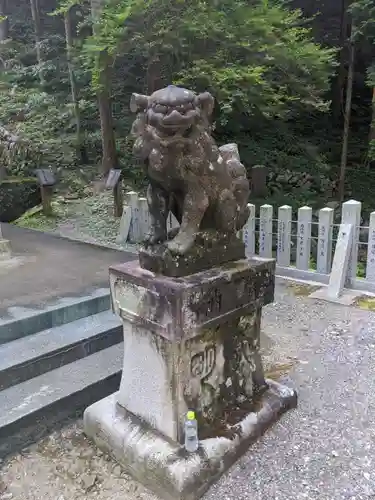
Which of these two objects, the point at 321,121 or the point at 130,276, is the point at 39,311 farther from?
the point at 321,121

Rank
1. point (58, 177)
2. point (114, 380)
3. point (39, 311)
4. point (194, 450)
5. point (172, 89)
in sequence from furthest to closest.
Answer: point (58, 177), point (39, 311), point (114, 380), point (194, 450), point (172, 89)

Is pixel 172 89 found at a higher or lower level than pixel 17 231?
higher

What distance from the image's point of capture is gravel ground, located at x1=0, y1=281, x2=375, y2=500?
2.16 metres

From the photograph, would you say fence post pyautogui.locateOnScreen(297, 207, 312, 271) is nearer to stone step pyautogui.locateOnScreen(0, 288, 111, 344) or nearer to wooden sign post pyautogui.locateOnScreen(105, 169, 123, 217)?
stone step pyautogui.locateOnScreen(0, 288, 111, 344)

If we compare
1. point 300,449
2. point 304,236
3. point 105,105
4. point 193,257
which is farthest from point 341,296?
point 105,105

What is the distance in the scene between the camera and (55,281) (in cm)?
417

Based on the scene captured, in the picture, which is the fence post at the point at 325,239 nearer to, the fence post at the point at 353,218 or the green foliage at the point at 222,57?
the fence post at the point at 353,218

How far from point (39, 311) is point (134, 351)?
129 centimetres

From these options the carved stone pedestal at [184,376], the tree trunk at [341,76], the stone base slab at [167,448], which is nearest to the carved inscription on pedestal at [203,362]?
the carved stone pedestal at [184,376]

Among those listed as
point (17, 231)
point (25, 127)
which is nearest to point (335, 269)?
point (17, 231)

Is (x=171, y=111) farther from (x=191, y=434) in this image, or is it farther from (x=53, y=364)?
(x=53, y=364)

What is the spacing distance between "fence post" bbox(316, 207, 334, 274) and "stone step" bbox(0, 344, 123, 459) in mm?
3039

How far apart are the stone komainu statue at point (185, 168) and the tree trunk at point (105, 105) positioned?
5.58 meters

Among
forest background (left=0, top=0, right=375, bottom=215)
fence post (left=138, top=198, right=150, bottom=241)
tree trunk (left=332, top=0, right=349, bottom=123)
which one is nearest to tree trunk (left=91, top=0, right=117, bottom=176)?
forest background (left=0, top=0, right=375, bottom=215)
